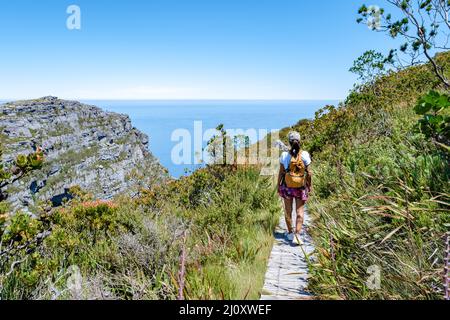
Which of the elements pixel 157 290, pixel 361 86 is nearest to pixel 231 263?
pixel 157 290

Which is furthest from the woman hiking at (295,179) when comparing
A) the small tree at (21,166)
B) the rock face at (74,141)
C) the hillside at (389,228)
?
the rock face at (74,141)

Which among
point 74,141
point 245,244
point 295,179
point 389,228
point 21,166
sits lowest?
point 74,141

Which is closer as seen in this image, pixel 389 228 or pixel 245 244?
pixel 389 228

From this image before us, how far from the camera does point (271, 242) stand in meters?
5.20

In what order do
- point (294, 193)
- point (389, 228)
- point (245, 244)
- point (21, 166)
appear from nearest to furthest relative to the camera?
point (21, 166)
point (389, 228)
point (245, 244)
point (294, 193)

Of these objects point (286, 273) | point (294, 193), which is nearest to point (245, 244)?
point (286, 273)

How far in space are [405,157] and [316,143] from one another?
18.7ft

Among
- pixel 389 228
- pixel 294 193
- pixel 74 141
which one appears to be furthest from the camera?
pixel 74 141

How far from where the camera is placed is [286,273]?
414 cm

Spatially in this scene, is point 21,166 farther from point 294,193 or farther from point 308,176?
point 308,176

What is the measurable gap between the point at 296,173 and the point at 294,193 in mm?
345

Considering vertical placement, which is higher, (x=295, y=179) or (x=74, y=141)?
(x=295, y=179)

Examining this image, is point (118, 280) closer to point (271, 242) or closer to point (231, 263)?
point (231, 263)

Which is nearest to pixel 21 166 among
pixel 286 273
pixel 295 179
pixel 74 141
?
pixel 286 273
